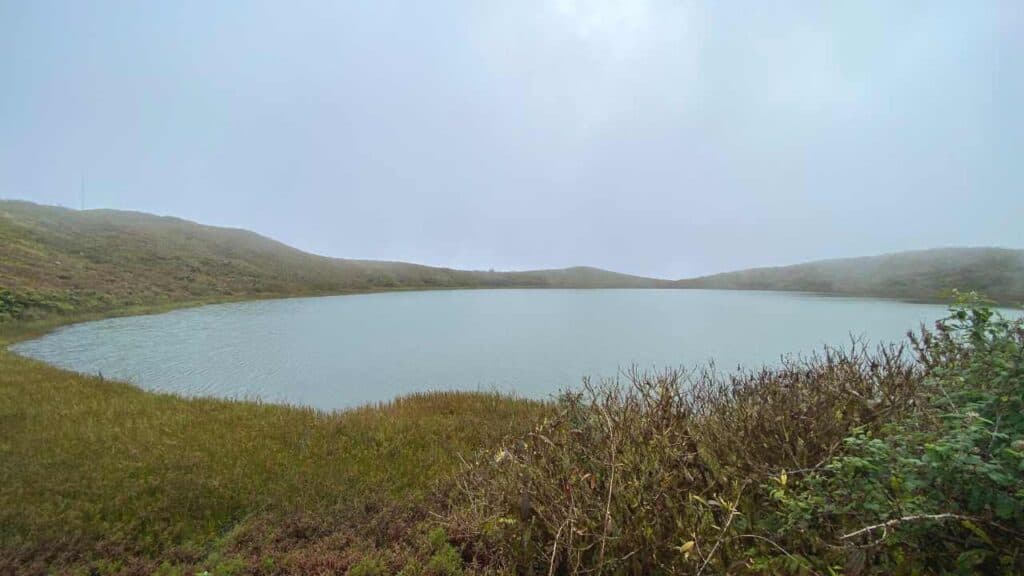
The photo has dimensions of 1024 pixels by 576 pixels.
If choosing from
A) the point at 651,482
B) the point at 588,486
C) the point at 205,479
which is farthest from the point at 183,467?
the point at 651,482

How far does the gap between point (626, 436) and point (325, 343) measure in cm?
2408

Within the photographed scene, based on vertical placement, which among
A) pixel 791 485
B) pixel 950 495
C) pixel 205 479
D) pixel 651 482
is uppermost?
pixel 950 495

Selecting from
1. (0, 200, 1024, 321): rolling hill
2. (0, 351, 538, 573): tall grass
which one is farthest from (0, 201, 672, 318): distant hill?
(0, 351, 538, 573): tall grass

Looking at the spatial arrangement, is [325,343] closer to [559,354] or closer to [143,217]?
[559,354]

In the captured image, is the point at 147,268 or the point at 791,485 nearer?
the point at 791,485

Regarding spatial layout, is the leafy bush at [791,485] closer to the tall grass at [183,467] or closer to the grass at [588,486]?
the grass at [588,486]

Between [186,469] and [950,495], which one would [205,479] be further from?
[950,495]

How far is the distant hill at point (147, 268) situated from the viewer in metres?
38.1

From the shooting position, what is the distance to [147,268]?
201ft

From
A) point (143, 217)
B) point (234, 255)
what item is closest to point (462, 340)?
point (234, 255)

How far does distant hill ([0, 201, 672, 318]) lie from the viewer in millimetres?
38094

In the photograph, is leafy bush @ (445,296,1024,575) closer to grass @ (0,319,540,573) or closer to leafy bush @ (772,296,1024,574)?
leafy bush @ (772,296,1024,574)

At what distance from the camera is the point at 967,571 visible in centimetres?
248

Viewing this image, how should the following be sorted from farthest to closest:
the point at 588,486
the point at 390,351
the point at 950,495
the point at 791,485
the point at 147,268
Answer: the point at 147,268 → the point at 390,351 → the point at 791,485 → the point at 588,486 → the point at 950,495
